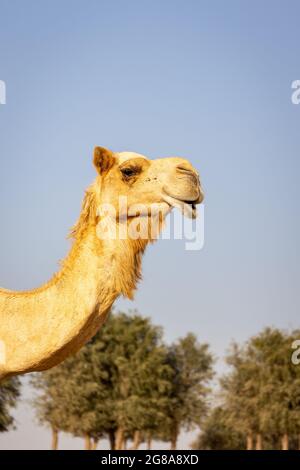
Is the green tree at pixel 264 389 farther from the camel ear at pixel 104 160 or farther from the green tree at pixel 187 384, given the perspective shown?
the camel ear at pixel 104 160

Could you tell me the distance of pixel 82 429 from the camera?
60.7 meters

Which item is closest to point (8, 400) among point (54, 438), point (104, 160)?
point (54, 438)

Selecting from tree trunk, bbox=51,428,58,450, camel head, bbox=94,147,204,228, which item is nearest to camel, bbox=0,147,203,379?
camel head, bbox=94,147,204,228

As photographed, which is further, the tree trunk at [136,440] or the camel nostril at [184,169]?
the tree trunk at [136,440]

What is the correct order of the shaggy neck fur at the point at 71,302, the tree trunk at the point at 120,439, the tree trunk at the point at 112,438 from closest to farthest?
the shaggy neck fur at the point at 71,302, the tree trunk at the point at 120,439, the tree trunk at the point at 112,438

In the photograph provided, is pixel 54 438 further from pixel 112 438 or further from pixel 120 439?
pixel 120 439

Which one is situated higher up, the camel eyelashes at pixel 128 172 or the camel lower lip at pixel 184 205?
the camel eyelashes at pixel 128 172

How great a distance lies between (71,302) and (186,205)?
111cm

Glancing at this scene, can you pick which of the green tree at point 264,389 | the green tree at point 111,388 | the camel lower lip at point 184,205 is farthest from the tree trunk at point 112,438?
the camel lower lip at point 184,205

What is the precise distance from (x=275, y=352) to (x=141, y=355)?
11.3m

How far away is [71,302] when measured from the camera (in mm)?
5879

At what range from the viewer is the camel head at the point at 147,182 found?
598 cm

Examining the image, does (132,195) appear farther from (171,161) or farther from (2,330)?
(2,330)
